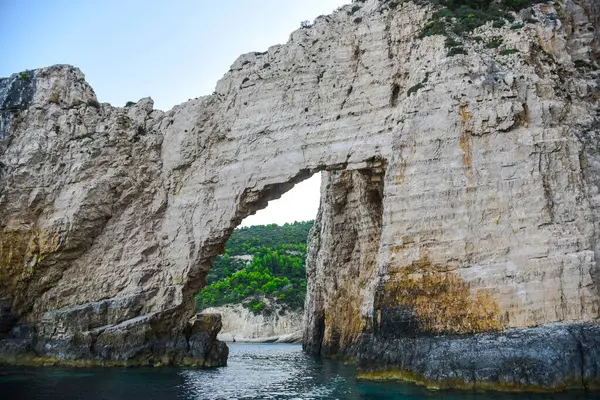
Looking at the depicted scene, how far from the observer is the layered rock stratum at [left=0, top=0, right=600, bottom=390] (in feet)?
45.9

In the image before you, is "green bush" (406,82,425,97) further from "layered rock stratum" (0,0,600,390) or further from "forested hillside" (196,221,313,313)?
"forested hillside" (196,221,313,313)

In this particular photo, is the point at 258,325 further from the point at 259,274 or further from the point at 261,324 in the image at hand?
the point at 259,274

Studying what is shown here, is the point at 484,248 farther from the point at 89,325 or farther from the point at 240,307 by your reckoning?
the point at 240,307

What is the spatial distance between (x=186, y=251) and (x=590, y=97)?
14791mm

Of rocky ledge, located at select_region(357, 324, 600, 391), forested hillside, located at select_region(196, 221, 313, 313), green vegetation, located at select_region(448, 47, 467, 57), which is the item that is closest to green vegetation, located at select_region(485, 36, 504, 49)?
green vegetation, located at select_region(448, 47, 467, 57)

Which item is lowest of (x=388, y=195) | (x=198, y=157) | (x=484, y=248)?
(x=484, y=248)

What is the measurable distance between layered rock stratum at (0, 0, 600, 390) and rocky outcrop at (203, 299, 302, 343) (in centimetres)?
2115


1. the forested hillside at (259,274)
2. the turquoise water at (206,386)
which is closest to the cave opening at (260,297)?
the forested hillside at (259,274)

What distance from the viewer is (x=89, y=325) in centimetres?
2006

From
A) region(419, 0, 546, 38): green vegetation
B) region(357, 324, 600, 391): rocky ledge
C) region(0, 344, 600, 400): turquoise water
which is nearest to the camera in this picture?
region(357, 324, 600, 391): rocky ledge

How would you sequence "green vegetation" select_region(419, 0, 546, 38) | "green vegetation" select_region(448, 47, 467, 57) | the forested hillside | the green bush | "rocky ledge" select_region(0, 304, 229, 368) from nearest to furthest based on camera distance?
"green vegetation" select_region(448, 47, 467, 57), the green bush, "green vegetation" select_region(419, 0, 546, 38), "rocky ledge" select_region(0, 304, 229, 368), the forested hillside

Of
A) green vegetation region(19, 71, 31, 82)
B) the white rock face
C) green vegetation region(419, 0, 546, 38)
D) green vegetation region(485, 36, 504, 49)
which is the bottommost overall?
the white rock face

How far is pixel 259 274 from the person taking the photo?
172 ft

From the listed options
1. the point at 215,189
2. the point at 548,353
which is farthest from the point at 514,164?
the point at 215,189
